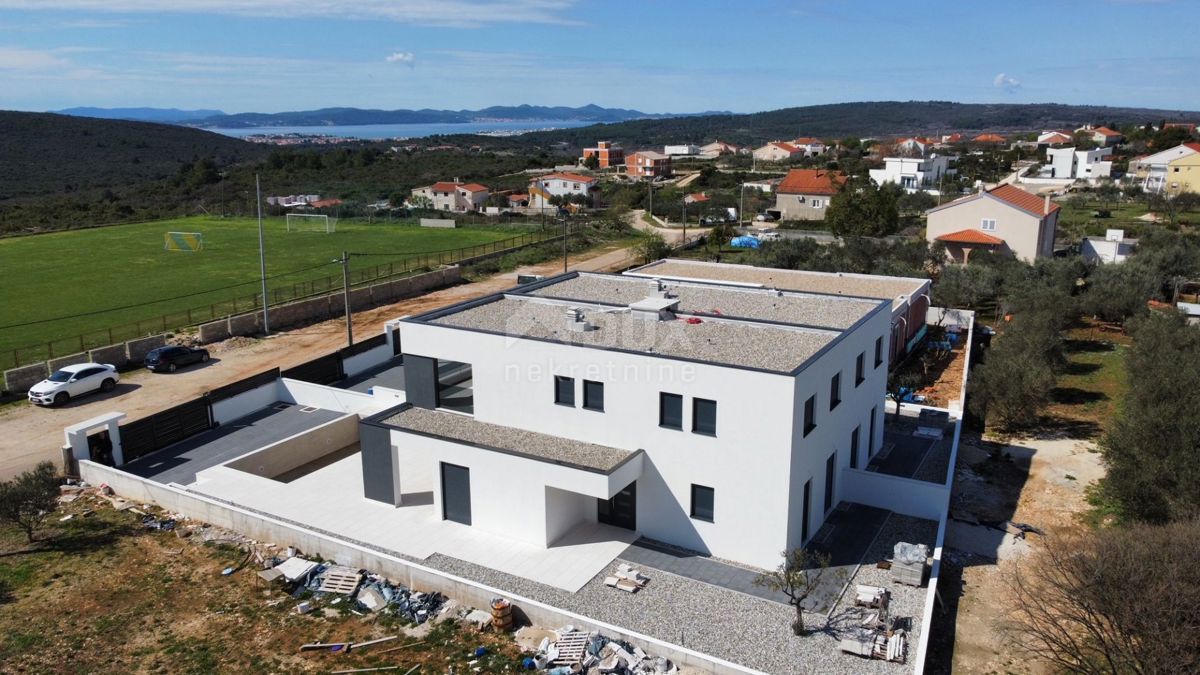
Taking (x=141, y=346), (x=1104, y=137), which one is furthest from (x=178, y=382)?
(x=1104, y=137)

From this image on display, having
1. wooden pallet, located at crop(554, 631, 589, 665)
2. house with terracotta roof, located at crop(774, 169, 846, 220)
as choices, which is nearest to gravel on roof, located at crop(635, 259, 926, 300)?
wooden pallet, located at crop(554, 631, 589, 665)

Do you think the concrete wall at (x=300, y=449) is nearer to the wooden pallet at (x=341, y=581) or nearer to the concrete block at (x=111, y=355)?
the wooden pallet at (x=341, y=581)

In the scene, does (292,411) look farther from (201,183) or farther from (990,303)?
(201,183)

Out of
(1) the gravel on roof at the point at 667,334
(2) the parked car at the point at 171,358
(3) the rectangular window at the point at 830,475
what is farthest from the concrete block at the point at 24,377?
(3) the rectangular window at the point at 830,475

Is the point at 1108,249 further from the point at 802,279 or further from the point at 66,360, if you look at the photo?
the point at 66,360

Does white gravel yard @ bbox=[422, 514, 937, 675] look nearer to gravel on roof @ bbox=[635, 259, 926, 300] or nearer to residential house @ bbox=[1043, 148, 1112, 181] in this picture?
gravel on roof @ bbox=[635, 259, 926, 300]

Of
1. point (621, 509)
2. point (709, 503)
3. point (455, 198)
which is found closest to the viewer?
point (709, 503)
